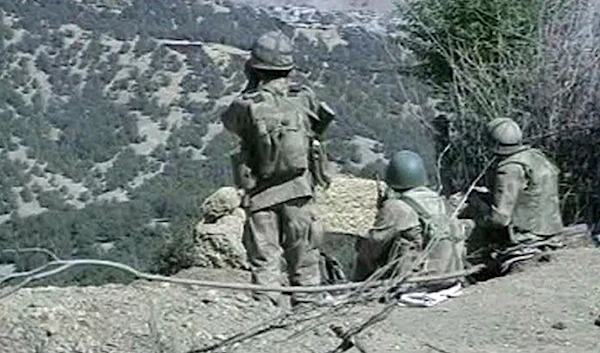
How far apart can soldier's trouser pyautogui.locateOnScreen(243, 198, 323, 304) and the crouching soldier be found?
299 mm

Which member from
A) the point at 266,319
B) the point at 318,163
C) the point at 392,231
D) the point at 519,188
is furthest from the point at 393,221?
the point at 266,319

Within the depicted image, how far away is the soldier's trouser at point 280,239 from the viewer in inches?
Result: 370

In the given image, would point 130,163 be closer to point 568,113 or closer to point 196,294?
point 568,113

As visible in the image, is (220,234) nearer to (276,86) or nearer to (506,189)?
(506,189)

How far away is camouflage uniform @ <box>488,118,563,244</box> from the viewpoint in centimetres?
989

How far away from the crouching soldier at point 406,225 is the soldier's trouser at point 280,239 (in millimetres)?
299

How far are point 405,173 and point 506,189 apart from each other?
0.79m

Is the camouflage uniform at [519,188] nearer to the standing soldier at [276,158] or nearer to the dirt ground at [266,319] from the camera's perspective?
the dirt ground at [266,319]

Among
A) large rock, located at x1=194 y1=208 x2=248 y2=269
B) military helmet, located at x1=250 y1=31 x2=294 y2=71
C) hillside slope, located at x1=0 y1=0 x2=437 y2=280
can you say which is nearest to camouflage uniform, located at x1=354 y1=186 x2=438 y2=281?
military helmet, located at x1=250 y1=31 x2=294 y2=71

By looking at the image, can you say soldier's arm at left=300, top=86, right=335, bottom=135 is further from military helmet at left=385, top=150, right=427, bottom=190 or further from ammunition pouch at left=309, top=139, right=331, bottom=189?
military helmet at left=385, top=150, right=427, bottom=190

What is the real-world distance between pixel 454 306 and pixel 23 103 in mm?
21580

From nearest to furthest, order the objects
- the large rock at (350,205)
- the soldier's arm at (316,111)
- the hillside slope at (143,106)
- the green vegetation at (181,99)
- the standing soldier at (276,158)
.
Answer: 1. the standing soldier at (276,158)
2. the soldier's arm at (316,111)
3. the green vegetation at (181,99)
4. the large rock at (350,205)
5. the hillside slope at (143,106)

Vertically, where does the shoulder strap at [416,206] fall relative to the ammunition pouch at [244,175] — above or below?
below

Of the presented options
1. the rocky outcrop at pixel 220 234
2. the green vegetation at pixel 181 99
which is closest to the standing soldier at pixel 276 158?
the green vegetation at pixel 181 99
